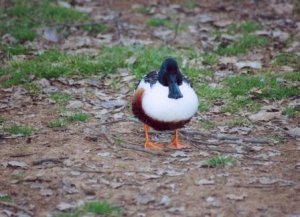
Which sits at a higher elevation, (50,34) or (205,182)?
(50,34)

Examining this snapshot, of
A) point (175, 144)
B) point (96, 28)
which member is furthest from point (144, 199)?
point (96, 28)

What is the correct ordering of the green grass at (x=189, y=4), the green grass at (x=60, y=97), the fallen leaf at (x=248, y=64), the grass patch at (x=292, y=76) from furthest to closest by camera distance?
the green grass at (x=189, y=4), the fallen leaf at (x=248, y=64), the grass patch at (x=292, y=76), the green grass at (x=60, y=97)

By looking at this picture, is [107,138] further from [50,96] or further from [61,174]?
[50,96]

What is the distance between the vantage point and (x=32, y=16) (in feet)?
31.4

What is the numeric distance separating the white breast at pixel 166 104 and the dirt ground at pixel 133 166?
0.40m

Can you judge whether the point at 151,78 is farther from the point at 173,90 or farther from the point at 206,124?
the point at 206,124

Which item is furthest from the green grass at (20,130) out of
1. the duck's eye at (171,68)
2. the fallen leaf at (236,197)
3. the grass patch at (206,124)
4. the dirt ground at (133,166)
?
the fallen leaf at (236,197)

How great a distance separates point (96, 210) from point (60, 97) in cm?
270

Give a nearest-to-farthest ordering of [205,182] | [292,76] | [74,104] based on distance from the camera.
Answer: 1. [205,182]
2. [74,104]
3. [292,76]

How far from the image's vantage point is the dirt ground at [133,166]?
471 centimetres

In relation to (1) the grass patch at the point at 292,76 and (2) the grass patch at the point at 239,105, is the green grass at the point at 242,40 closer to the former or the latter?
(1) the grass patch at the point at 292,76

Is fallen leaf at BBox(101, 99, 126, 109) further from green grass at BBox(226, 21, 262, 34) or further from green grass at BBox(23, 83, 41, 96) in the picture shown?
green grass at BBox(226, 21, 262, 34)

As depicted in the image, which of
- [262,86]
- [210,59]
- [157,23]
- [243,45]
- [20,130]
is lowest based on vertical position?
[20,130]

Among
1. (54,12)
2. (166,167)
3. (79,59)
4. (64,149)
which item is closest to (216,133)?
(166,167)
